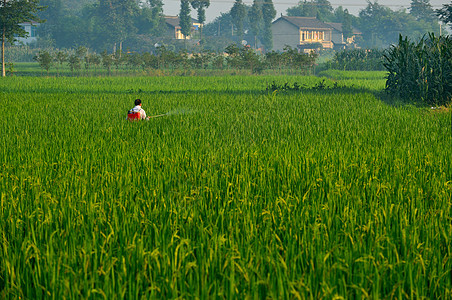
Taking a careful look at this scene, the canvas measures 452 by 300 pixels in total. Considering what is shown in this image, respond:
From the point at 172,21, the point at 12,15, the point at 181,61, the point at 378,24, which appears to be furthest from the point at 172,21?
the point at 12,15

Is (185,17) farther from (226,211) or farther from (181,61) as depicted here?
(226,211)

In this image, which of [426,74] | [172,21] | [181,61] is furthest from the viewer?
[172,21]

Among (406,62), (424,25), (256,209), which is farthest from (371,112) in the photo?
(424,25)

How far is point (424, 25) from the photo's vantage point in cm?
8194

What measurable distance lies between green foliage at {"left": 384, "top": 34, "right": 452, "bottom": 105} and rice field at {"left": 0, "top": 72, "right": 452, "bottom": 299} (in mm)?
5443

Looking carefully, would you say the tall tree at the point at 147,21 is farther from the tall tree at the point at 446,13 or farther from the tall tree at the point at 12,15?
the tall tree at the point at 446,13

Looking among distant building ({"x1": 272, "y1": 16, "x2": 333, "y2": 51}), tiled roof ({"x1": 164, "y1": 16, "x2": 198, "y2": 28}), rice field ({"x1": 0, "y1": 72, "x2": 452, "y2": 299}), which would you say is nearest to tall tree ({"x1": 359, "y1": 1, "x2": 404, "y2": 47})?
distant building ({"x1": 272, "y1": 16, "x2": 333, "y2": 51})

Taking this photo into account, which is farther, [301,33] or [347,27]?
[347,27]

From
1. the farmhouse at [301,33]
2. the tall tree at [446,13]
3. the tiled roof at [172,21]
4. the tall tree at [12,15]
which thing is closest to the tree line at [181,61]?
the tall tree at [12,15]

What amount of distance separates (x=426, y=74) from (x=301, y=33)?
62.0 meters

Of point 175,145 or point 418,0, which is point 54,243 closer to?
point 175,145

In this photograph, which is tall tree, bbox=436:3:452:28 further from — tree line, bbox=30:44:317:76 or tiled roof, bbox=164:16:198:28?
tiled roof, bbox=164:16:198:28

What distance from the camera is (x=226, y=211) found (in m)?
3.67

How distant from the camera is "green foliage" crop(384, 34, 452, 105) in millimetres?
13875
